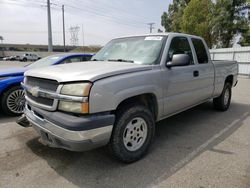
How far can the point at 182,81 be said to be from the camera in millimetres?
3586

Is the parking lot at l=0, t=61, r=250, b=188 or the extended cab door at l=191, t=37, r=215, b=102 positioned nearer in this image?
the parking lot at l=0, t=61, r=250, b=188

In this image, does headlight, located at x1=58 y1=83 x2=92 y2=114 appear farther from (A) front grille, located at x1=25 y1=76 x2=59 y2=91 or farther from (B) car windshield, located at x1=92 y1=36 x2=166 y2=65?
(B) car windshield, located at x1=92 y1=36 x2=166 y2=65

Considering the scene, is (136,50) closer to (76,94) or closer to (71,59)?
(76,94)

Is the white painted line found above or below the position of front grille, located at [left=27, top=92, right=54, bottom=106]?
below

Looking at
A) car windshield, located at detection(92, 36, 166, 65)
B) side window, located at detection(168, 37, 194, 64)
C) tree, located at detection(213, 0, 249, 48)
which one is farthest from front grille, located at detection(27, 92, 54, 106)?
tree, located at detection(213, 0, 249, 48)

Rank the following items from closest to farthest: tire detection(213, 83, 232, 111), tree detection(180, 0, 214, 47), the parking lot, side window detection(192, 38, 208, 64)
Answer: the parking lot < side window detection(192, 38, 208, 64) < tire detection(213, 83, 232, 111) < tree detection(180, 0, 214, 47)

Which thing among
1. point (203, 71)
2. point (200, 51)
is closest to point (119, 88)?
point (203, 71)

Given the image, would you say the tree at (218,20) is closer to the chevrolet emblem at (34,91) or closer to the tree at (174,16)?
the tree at (174,16)

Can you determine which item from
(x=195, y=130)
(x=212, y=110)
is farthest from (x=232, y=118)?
(x=195, y=130)

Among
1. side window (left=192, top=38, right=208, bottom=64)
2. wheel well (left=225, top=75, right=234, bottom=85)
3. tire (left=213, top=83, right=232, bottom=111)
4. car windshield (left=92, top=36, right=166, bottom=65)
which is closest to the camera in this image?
car windshield (left=92, top=36, right=166, bottom=65)

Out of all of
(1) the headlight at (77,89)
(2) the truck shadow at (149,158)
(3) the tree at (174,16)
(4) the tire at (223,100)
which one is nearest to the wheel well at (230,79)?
(4) the tire at (223,100)

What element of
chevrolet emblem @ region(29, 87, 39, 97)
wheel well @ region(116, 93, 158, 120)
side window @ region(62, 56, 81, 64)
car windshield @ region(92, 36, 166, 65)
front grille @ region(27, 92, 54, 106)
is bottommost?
wheel well @ region(116, 93, 158, 120)

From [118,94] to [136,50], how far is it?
1295 mm

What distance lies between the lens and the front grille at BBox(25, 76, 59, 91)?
2506mm
